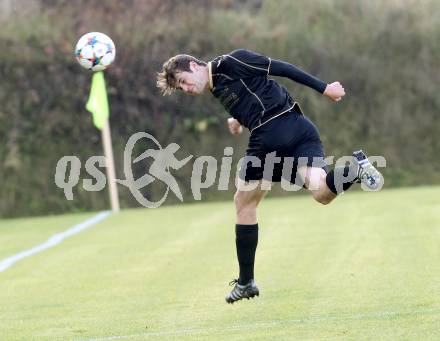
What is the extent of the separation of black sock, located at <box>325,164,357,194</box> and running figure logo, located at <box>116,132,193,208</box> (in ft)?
44.2

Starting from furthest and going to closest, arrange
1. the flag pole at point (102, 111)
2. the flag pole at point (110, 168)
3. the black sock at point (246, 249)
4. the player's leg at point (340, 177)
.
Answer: the flag pole at point (110, 168) < the flag pole at point (102, 111) < the black sock at point (246, 249) < the player's leg at point (340, 177)

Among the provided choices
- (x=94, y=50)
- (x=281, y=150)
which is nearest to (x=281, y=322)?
(x=281, y=150)

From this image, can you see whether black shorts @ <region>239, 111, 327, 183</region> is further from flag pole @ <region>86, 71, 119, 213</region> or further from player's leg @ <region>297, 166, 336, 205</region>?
flag pole @ <region>86, 71, 119, 213</region>

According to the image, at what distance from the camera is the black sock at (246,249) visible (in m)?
6.96

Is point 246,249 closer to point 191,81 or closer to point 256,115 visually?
point 256,115

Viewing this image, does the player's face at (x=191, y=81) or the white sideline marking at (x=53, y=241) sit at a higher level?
the player's face at (x=191, y=81)

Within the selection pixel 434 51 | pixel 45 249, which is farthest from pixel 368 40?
pixel 45 249

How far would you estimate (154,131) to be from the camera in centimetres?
2070

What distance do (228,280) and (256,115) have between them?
2047mm

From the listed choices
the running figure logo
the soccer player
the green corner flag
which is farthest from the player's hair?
the running figure logo

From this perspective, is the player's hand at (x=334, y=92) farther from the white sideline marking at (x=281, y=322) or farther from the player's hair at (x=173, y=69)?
the white sideline marking at (x=281, y=322)

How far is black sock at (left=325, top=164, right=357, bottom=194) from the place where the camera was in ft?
21.7

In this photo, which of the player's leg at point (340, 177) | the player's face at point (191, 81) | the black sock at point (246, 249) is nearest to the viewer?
the player's leg at point (340, 177)

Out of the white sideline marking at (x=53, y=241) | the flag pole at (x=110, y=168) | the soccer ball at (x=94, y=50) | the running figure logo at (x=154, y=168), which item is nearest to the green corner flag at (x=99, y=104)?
the flag pole at (x=110, y=168)
